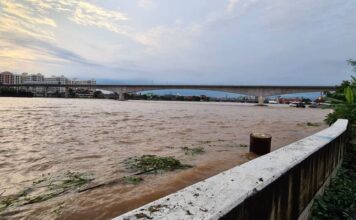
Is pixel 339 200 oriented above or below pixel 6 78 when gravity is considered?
below

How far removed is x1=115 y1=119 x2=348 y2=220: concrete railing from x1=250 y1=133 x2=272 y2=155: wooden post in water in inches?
165

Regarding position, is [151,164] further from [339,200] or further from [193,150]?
[339,200]

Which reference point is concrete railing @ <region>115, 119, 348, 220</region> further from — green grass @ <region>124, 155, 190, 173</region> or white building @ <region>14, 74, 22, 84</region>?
white building @ <region>14, 74, 22, 84</region>

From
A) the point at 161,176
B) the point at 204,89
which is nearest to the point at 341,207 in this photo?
the point at 161,176

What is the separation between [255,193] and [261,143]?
6425 mm

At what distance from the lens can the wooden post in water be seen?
325 inches

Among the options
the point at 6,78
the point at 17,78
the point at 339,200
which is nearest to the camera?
the point at 339,200

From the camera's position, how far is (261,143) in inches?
328

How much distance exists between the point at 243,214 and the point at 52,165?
21.3 feet

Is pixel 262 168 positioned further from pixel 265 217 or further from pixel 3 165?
pixel 3 165

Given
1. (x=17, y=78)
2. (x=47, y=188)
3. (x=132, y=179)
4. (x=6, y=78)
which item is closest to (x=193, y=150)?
(x=132, y=179)

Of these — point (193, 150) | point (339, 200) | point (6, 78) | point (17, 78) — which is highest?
point (17, 78)

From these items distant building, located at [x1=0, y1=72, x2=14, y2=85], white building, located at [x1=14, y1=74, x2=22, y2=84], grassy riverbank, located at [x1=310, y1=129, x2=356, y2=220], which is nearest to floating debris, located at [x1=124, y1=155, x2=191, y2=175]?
grassy riverbank, located at [x1=310, y1=129, x2=356, y2=220]

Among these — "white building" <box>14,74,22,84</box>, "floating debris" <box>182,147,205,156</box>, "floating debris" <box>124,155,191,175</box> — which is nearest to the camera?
"floating debris" <box>124,155,191,175</box>
